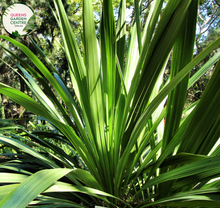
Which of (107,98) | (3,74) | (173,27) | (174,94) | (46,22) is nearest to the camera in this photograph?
(173,27)

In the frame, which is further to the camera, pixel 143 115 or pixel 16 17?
pixel 16 17

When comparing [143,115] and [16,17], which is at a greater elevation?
[16,17]

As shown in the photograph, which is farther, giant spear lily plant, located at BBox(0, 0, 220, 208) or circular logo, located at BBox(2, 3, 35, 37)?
circular logo, located at BBox(2, 3, 35, 37)

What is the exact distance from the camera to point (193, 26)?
0.56m

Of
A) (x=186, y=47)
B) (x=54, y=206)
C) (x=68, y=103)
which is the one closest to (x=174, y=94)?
(x=186, y=47)

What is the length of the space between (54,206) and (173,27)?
737mm

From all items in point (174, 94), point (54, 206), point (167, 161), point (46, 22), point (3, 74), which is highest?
point (46, 22)

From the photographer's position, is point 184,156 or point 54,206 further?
point 54,206

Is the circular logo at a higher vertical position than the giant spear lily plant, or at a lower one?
higher

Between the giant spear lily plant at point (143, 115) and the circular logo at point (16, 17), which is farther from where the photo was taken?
the circular logo at point (16, 17)

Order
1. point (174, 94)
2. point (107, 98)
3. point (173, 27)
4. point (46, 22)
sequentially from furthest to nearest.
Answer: point (46, 22)
point (107, 98)
point (174, 94)
point (173, 27)

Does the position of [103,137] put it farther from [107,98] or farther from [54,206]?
[54,206]

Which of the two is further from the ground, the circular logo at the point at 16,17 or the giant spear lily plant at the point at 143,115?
the circular logo at the point at 16,17

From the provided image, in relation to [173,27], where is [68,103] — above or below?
below
